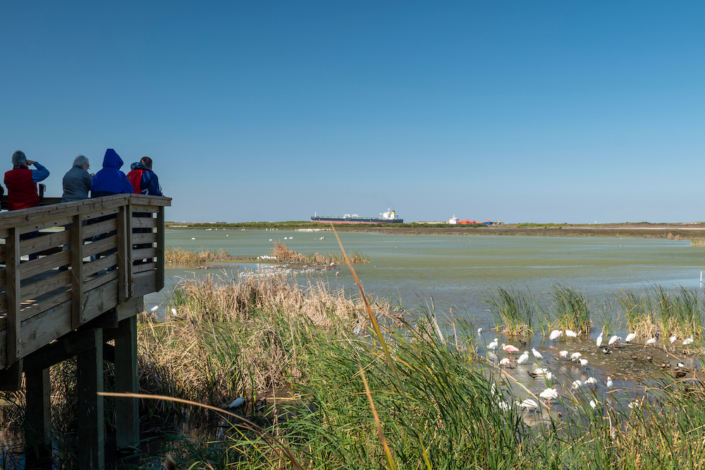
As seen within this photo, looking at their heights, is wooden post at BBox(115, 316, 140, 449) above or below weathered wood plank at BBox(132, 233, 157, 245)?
below

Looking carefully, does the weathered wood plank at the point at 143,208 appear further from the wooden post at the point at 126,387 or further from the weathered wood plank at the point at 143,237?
the wooden post at the point at 126,387

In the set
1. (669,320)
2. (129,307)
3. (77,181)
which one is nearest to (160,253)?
(129,307)

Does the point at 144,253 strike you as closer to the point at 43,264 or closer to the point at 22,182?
the point at 22,182

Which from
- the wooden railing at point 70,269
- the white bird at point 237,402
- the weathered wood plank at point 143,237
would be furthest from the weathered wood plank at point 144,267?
the white bird at point 237,402

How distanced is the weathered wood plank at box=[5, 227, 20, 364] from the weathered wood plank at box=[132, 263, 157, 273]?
223 centimetres

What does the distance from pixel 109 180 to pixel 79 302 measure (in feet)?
6.72

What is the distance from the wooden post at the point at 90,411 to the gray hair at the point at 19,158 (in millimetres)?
2626

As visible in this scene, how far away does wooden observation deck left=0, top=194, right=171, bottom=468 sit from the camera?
3.73 m

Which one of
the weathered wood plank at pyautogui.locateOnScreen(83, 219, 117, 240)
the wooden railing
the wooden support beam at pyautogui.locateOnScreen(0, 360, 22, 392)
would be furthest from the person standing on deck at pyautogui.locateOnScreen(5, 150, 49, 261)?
the wooden support beam at pyautogui.locateOnScreen(0, 360, 22, 392)

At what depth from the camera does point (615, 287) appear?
55.6 feet

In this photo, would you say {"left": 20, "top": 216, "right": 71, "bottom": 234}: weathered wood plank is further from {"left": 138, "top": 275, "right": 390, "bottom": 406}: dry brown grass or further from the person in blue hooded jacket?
{"left": 138, "top": 275, "right": 390, "bottom": 406}: dry brown grass

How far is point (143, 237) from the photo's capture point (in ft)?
20.2

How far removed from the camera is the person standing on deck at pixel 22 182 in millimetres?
6273

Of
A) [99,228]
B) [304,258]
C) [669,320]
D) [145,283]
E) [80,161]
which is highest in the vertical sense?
[80,161]
